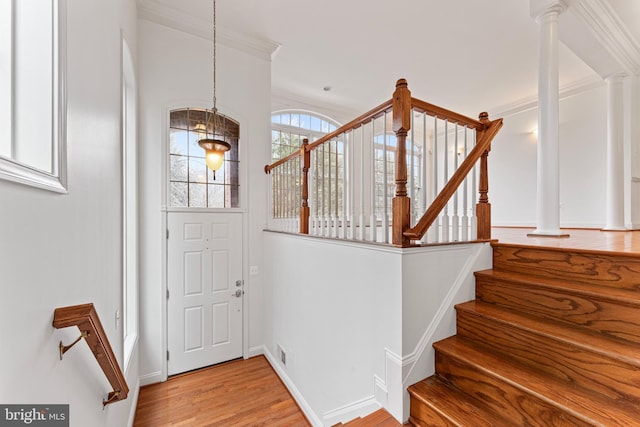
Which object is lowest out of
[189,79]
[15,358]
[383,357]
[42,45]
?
[383,357]

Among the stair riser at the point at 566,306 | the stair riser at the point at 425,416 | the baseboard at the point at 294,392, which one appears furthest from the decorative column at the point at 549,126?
the baseboard at the point at 294,392

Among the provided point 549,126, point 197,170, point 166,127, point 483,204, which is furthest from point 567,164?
point 166,127

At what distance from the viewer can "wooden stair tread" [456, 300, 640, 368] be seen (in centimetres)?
116

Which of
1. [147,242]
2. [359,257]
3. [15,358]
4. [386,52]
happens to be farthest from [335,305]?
[386,52]

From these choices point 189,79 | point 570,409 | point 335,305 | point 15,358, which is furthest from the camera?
point 189,79

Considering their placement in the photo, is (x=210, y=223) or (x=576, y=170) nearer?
(x=210, y=223)

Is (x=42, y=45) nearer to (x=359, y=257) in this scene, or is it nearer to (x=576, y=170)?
(x=359, y=257)

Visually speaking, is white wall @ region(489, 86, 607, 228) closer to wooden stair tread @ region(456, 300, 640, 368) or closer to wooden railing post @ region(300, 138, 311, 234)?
wooden stair tread @ region(456, 300, 640, 368)

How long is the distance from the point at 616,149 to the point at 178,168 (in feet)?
20.1

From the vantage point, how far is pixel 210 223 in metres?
3.27

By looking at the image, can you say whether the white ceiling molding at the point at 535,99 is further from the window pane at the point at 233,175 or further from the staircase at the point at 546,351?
the window pane at the point at 233,175

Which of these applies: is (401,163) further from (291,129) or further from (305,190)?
(291,129)

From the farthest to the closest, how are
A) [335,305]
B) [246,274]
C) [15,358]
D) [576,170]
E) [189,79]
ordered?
1. [576,170]
2. [246,274]
3. [189,79]
4. [335,305]
5. [15,358]

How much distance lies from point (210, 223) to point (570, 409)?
328 cm
